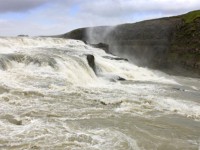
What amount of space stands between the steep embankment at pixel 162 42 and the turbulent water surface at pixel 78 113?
52.5 ft

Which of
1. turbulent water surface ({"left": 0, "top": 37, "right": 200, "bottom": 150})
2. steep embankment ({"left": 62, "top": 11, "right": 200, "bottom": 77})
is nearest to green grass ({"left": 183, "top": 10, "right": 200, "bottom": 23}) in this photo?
steep embankment ({"left": 62, "top": 11, "right": 200, "bottom": 77})

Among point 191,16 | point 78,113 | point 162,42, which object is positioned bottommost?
point 78,113

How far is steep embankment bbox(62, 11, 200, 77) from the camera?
33594 millimetres

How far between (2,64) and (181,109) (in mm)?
8761

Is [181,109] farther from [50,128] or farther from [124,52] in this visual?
[124,52]

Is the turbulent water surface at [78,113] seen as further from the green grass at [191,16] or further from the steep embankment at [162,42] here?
the green grass at [191,16]

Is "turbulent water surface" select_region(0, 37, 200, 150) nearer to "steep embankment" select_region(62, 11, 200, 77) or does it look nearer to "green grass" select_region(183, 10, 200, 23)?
"steep embankment" select_region(62, 11, 200, 77)

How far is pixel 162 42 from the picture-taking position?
36969 mm

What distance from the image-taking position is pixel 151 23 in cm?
3972

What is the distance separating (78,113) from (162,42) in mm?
27006

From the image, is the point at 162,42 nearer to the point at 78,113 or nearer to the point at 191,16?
the point at 191,16

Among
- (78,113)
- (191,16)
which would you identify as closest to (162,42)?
(191,16)

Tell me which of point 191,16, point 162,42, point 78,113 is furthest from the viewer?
point 191,16

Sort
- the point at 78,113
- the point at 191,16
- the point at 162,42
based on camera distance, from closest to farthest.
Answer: the point at 78,113 → the point at 162,42 → the point at 191,16
